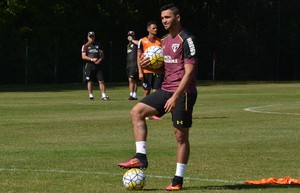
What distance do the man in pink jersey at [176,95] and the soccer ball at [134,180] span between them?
0.33 m

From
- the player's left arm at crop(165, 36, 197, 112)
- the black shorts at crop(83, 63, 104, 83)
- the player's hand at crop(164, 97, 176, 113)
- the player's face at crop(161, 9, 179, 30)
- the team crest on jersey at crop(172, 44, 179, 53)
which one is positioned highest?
the player's face at crop(161, 9, 179, 30)

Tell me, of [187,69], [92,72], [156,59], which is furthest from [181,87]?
[92,72]

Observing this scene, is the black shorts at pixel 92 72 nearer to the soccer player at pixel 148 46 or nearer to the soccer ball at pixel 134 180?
the soccer player at pixel 148 46

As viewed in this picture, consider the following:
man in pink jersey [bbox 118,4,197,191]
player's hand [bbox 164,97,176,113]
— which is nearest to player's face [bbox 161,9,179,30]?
man in pink jersey [bbox 118,4,197,191]

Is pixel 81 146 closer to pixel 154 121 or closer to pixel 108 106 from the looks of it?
pixel 154 121

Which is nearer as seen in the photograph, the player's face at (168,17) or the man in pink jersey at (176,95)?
the man in pink jersey at (176,95)

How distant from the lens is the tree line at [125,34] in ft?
178

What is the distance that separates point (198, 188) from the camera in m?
11.5

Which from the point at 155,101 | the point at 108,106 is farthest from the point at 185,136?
the point at 108,106

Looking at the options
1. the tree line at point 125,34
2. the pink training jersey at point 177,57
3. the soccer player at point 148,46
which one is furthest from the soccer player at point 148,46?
the tree line at point 125,34

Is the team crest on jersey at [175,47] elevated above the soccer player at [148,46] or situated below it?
above

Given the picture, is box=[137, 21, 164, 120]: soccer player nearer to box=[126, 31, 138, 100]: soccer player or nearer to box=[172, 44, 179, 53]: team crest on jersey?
box=[172, 44, 179, 53]: team crest on jersey

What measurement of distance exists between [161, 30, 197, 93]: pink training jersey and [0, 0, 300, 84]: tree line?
39637 mm

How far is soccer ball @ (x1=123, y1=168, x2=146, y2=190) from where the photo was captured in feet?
36.9
